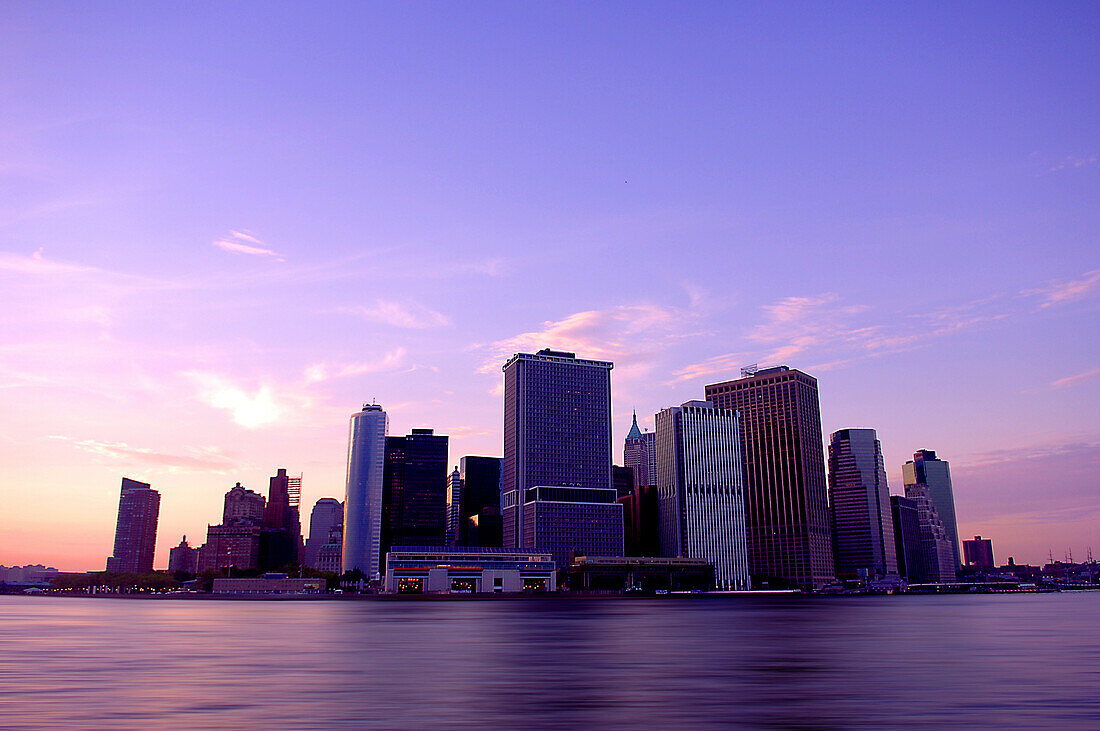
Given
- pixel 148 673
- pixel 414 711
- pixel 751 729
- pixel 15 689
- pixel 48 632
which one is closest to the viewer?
pixel 751 729

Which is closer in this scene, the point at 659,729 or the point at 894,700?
the point at 659,729

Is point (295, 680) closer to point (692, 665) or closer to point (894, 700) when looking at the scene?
point (692, 665)

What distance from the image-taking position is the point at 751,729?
2867cm

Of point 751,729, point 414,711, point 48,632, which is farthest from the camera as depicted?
point 48,632

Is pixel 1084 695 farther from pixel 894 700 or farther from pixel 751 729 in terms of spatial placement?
pixel 751 729

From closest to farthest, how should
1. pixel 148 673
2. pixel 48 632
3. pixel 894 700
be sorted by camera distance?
pixel 894 700 < pixel 148 673 < pixel 48 632

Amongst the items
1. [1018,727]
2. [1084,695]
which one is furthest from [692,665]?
[1018,727]

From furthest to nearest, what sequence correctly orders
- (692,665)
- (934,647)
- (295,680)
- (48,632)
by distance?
1. (48,632)
2. (934,647)
3. (692,665)
4. (295,680)

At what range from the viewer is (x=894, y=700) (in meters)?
35.5

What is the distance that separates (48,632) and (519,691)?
74.8 metres

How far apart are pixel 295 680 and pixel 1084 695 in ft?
122

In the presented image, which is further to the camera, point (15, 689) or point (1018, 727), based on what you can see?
point (15, 689)

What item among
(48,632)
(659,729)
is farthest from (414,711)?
(48,632)

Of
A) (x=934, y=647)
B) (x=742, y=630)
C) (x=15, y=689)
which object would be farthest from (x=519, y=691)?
(x=742, y=630)
